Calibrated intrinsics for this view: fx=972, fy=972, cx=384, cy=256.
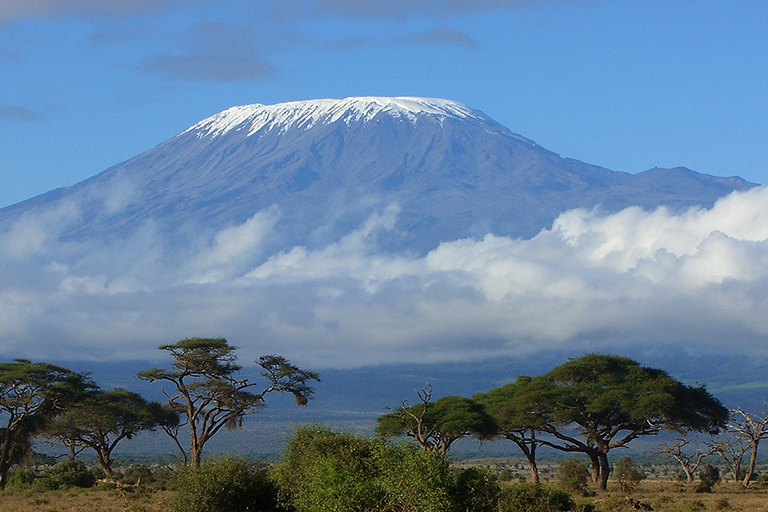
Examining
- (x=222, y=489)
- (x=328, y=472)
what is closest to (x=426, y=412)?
(x=222, y=489)

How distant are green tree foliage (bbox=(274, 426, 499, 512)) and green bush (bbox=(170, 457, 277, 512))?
105 centimetres

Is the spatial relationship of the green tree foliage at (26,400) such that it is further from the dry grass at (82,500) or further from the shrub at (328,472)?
the shrub at (328,472)

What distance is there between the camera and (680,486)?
61781mm

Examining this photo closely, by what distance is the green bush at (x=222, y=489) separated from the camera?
3575 cm

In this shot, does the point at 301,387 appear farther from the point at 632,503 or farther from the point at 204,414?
the point at 632,503

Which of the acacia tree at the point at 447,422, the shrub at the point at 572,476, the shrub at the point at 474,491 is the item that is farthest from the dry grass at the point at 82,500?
the shrub at the point at 572,476

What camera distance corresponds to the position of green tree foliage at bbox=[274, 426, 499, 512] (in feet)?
104

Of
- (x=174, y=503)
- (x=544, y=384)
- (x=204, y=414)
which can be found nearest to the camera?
(x=174, y=503)

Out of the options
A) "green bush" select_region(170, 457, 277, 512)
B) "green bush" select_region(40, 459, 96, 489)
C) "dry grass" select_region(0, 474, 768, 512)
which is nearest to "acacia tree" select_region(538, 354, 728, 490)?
"dry grass" select_region(0, 474, 768, 512)

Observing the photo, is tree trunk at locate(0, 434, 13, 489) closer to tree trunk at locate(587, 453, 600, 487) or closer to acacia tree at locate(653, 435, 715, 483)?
tree trunk at locate(587, 453, 600, 487)

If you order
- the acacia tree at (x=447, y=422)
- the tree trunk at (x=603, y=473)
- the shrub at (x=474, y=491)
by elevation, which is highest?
the acacia tree at (x=447, y=422)

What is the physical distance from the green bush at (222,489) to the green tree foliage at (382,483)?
3.44 ft

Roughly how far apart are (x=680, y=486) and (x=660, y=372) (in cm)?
745

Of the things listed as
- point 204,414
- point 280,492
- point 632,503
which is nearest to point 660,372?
point 632,503
